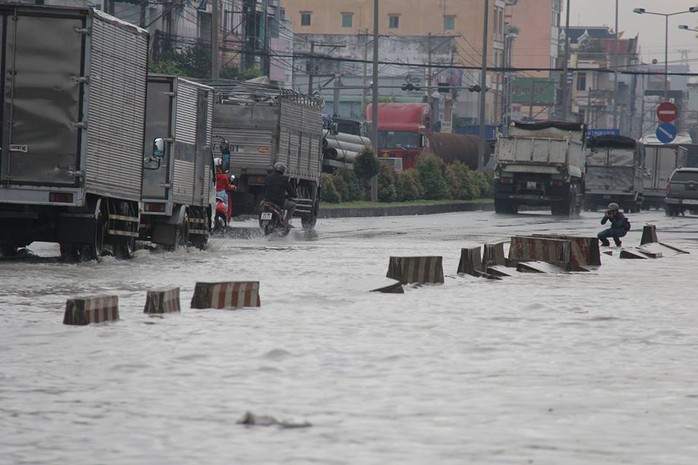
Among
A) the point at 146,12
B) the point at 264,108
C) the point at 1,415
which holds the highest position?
the point at 146,12

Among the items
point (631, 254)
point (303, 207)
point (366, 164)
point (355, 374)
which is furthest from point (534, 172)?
point (355, 374)

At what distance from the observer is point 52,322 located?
1322 centimetres

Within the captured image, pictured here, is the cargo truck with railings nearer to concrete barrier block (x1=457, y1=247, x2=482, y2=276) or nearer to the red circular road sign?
the red circular road sign

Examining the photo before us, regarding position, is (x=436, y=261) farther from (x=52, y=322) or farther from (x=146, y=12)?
(x=146, y=12)

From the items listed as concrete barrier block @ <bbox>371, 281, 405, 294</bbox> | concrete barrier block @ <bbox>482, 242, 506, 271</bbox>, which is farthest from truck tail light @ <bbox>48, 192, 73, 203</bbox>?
concrete barrier block @ <bbox>482, 242, 506, 271</bbox>

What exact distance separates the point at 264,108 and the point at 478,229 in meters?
6.17

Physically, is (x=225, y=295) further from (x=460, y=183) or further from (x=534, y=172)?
(x=460, y=183)

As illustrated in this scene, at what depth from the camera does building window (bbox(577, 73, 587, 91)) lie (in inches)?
6969

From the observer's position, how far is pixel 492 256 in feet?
71.5

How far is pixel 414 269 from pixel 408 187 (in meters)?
41.5

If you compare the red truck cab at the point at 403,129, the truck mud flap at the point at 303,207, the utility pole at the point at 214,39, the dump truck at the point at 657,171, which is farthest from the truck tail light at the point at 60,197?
the red truck cab at the point at 403,129

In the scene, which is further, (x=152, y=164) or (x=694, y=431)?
(x=152, y=164)

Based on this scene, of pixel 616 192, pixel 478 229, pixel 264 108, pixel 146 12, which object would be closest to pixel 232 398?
pixel 264 108

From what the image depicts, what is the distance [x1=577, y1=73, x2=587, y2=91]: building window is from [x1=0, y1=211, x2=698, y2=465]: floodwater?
524 ft
